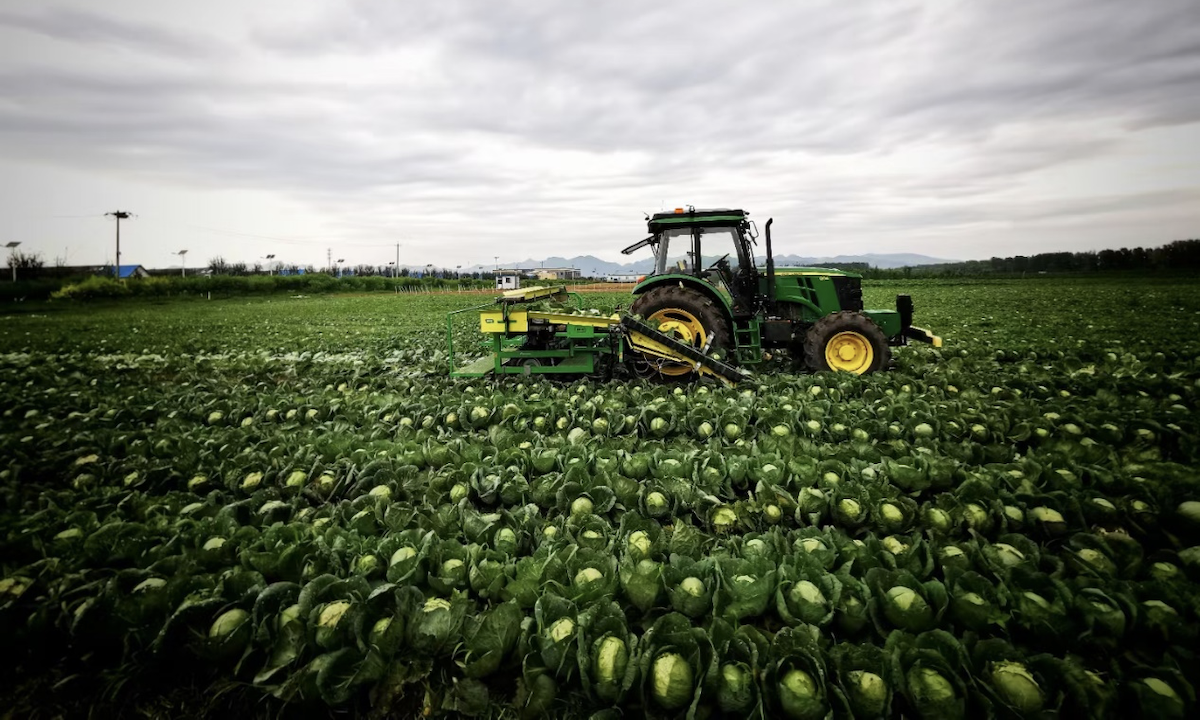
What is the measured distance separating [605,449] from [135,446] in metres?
4.25

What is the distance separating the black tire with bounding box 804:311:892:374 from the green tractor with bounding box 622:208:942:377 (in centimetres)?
1

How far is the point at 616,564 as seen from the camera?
8.58 ft

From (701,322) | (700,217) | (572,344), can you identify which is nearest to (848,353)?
(701,322)

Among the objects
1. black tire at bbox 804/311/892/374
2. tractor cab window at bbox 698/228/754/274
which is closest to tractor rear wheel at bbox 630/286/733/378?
tractor cab window at bbox 698/228/754/274

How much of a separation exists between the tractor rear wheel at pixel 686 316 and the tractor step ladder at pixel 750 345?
0.71ft

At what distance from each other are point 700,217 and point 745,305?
1.68m

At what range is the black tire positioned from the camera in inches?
303

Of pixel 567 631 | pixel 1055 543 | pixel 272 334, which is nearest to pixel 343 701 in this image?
pixel 567 631

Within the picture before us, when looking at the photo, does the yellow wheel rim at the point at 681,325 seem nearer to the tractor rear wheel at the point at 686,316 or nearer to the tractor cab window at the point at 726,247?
the tractor rear wheel at the point at 686,316

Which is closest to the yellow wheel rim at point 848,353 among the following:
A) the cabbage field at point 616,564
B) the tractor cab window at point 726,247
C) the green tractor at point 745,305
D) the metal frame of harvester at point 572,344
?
the green tractor at point 745,305

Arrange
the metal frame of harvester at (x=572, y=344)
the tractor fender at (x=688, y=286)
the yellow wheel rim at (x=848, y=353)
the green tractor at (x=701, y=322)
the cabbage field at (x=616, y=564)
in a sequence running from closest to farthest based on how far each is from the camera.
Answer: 1. the cabbage field at (x=616, y=564)
2. the metal frame of harvester at (x=572, y=344)
3. the green tractor at (x=701, y=322)
4. the yellow wheel rim at (x=848, y=353)
5. the tractor fender at (x=688, y=286)

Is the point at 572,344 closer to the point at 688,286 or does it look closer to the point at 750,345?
the point at 688,286

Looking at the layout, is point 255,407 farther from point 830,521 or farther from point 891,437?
point 891,437

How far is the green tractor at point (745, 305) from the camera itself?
309 inches
